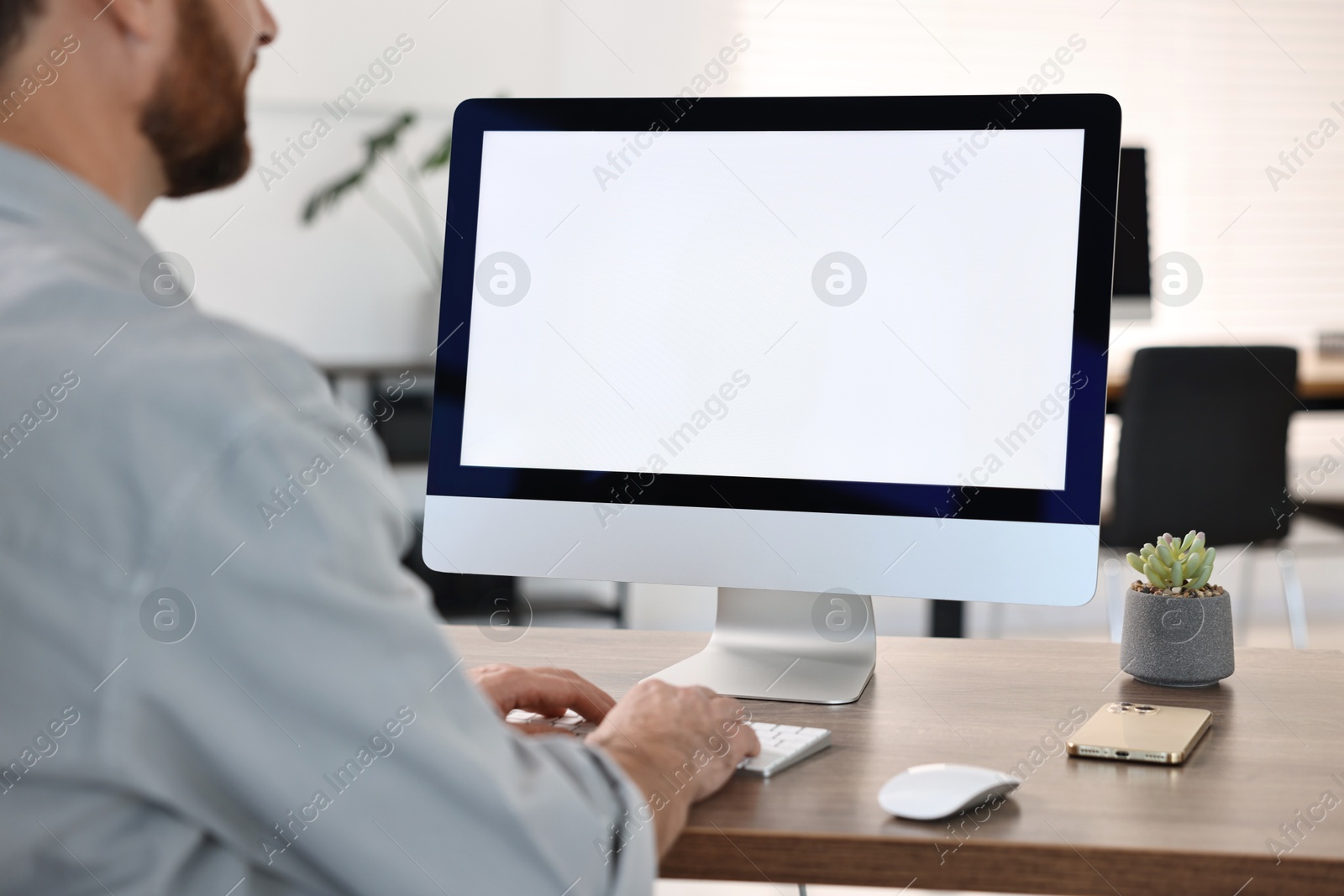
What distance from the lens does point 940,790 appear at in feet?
2.48

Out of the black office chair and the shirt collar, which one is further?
the black office chair

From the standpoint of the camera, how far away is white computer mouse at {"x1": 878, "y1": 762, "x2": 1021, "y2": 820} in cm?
74

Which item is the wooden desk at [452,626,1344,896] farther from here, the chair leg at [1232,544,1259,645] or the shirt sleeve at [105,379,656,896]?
the chair leg at [1232,544,1259,645]

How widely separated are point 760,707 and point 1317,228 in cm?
405

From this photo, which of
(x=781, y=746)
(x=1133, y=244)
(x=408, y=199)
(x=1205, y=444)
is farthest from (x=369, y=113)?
(x=781, y=746)

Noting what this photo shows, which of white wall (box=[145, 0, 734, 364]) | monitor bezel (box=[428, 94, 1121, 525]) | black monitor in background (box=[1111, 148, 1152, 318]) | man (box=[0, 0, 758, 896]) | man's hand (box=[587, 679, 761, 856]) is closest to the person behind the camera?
man (box=[0, 0, 758, 896])

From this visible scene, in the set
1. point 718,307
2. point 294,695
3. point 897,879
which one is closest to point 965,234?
point 718,307

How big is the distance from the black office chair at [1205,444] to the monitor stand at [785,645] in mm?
1858

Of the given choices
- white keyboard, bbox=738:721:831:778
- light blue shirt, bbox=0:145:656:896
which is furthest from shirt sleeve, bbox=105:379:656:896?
white keyboard, bbox=738:721:831:778

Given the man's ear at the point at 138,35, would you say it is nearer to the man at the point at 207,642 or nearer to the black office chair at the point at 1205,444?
the man at the point at 207,642

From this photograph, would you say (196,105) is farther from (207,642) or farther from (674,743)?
(674,743)

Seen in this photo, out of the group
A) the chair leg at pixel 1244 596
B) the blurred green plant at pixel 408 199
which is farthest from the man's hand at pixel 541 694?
the chair leg at pixel 1244 596

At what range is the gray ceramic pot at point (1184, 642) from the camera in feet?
3.51

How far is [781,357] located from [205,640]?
0.64 meters
